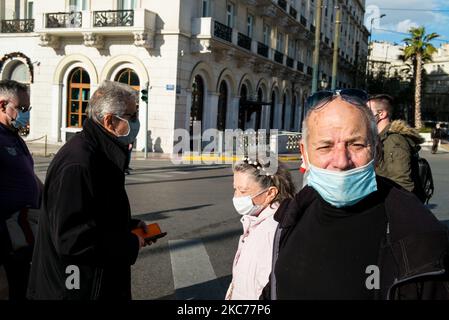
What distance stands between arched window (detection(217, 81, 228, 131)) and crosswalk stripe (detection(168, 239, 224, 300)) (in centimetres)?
1990

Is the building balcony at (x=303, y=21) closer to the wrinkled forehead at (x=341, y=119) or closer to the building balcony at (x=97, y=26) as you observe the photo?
the building balcony at (x=97, y=26)

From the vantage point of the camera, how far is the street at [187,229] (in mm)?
4512

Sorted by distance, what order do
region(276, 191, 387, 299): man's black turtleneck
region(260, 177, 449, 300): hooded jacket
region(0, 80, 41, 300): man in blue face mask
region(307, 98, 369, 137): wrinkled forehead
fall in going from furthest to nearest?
region(0, 80, 41, 300): man in blue face mask → region(307, 98, 369, 137): wrinkled forehead → region(276, 191, 387, 299): man's black turtleneck → region(260, 177, 449, 300): hooded jacket

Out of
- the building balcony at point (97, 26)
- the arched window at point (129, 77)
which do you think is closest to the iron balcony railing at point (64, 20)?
the building balcony at point (97, 26)

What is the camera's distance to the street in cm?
451

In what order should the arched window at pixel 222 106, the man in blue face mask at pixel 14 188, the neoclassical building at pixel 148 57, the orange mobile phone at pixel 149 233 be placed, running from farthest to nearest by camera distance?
the arched window at pixel 222 106, the neoclassical building at pixel 148 57, the man in blue face mask at pixel 14 188, the orange mobile phone at pixel 149 233

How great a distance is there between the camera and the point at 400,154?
3801mm

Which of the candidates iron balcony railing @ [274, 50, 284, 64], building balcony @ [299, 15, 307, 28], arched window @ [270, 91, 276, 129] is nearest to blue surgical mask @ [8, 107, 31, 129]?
iron balcony railing @ [274, 50, 284, 64]

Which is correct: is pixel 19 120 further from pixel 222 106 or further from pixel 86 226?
pixel 222 106

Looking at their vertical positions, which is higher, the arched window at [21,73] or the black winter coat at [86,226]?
the arched window at [21,73]

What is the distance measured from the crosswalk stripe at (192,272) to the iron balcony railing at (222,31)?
1769 cm

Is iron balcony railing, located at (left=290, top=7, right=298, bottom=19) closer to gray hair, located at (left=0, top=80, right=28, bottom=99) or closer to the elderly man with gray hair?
gray hair, located at (left=0, top=80, right=28, bottom=99)

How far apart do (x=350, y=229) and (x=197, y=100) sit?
22398mm

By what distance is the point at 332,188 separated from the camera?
1.66m
